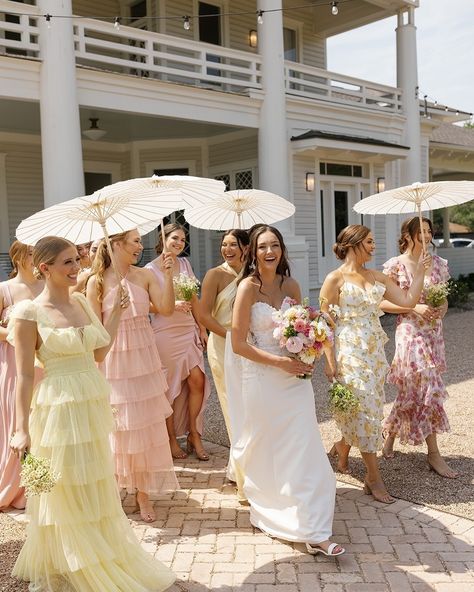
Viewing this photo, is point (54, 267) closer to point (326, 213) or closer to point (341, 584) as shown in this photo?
point (341, 584)

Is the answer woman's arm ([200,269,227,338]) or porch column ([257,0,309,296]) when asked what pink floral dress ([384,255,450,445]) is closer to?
woman's arm ([200,269,227,338])

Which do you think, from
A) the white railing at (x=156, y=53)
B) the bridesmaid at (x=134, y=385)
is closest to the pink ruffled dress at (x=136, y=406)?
the bridesmaid at (x=134, y=385)

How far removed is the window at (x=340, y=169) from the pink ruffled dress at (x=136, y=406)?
12.1 meters

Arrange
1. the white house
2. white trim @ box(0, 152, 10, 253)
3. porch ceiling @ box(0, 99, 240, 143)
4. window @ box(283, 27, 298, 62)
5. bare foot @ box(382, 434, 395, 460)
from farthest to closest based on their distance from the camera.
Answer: window @ box(283, 27, 298, 62) → white trim @ box(0, 152, 10, 253) → porch ceiling @ box(0, 99, 240, 143) → the white house → bare foot @ box(382, 434, 395, 460)

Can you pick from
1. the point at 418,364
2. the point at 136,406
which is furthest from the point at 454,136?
the point at 136,406

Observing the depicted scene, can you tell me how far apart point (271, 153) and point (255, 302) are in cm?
984

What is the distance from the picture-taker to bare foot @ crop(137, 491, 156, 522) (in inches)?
178

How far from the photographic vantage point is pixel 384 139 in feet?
55.1

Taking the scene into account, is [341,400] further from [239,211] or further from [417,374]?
[239,211]

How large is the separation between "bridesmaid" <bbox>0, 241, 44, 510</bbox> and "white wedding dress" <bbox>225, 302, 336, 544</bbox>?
6.03ft

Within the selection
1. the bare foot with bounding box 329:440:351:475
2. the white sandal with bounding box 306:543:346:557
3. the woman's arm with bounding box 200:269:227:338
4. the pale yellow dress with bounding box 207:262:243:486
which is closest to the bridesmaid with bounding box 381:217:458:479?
the bare foot with bounding box 329:440:351:475

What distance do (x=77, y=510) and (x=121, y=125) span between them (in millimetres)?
11821

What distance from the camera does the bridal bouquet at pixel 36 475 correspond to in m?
2.93

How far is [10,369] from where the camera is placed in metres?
4.91
